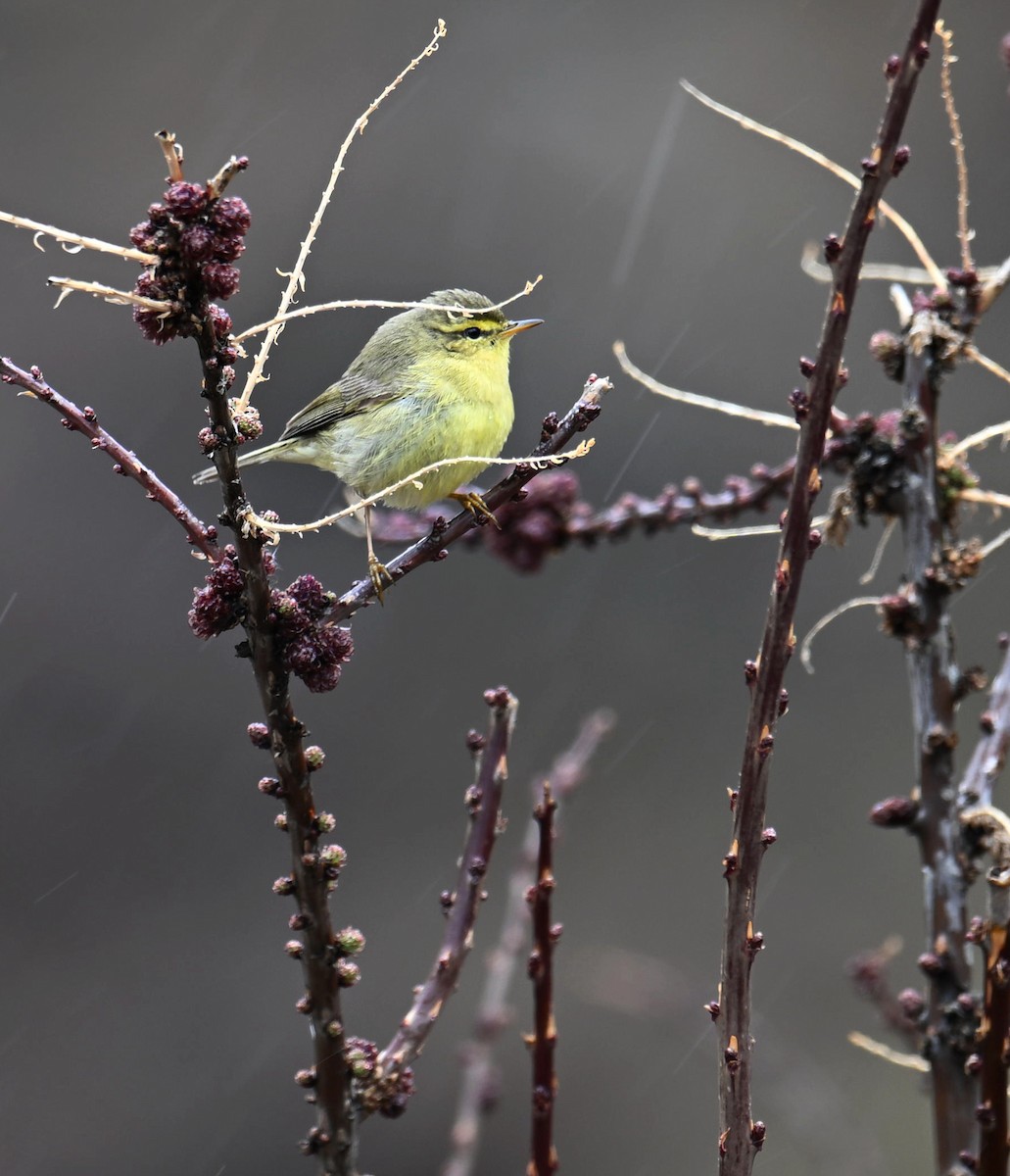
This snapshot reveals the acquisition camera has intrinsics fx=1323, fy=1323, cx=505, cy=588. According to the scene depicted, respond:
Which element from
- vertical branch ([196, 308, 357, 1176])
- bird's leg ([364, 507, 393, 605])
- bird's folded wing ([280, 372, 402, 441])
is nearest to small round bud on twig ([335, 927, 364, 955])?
vertical branch ([196, 308, 357, 1176])

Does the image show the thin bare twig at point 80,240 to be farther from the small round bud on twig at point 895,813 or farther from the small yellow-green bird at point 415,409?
the small yellow-green bird at point 415,409

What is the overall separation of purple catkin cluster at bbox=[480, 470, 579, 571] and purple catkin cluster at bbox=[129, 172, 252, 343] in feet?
3.96

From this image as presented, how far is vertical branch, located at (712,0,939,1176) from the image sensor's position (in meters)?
1.29

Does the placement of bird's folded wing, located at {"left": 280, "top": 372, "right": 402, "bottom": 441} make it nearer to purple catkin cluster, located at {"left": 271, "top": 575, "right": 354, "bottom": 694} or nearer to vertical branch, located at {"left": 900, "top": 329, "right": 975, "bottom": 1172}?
vertical branch, located at {"left": 900, "top": 329, "right": 975, "bottom": 1172}

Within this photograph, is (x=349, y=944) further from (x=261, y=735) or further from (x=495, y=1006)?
(x=495, y=1006)

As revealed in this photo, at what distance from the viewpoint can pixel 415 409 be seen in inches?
134

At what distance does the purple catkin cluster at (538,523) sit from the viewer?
8.17 feet

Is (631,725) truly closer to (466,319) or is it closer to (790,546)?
(466,319)

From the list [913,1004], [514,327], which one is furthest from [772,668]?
[514,327]

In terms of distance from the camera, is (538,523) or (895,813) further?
(538,523)

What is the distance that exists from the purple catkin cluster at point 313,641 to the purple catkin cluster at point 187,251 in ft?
1.16

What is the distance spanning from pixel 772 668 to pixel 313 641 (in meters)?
0.58

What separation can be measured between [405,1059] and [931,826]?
86cm

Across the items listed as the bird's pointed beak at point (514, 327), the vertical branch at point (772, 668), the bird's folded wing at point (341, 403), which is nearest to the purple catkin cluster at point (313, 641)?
the vertical branch at point (772, 668)
